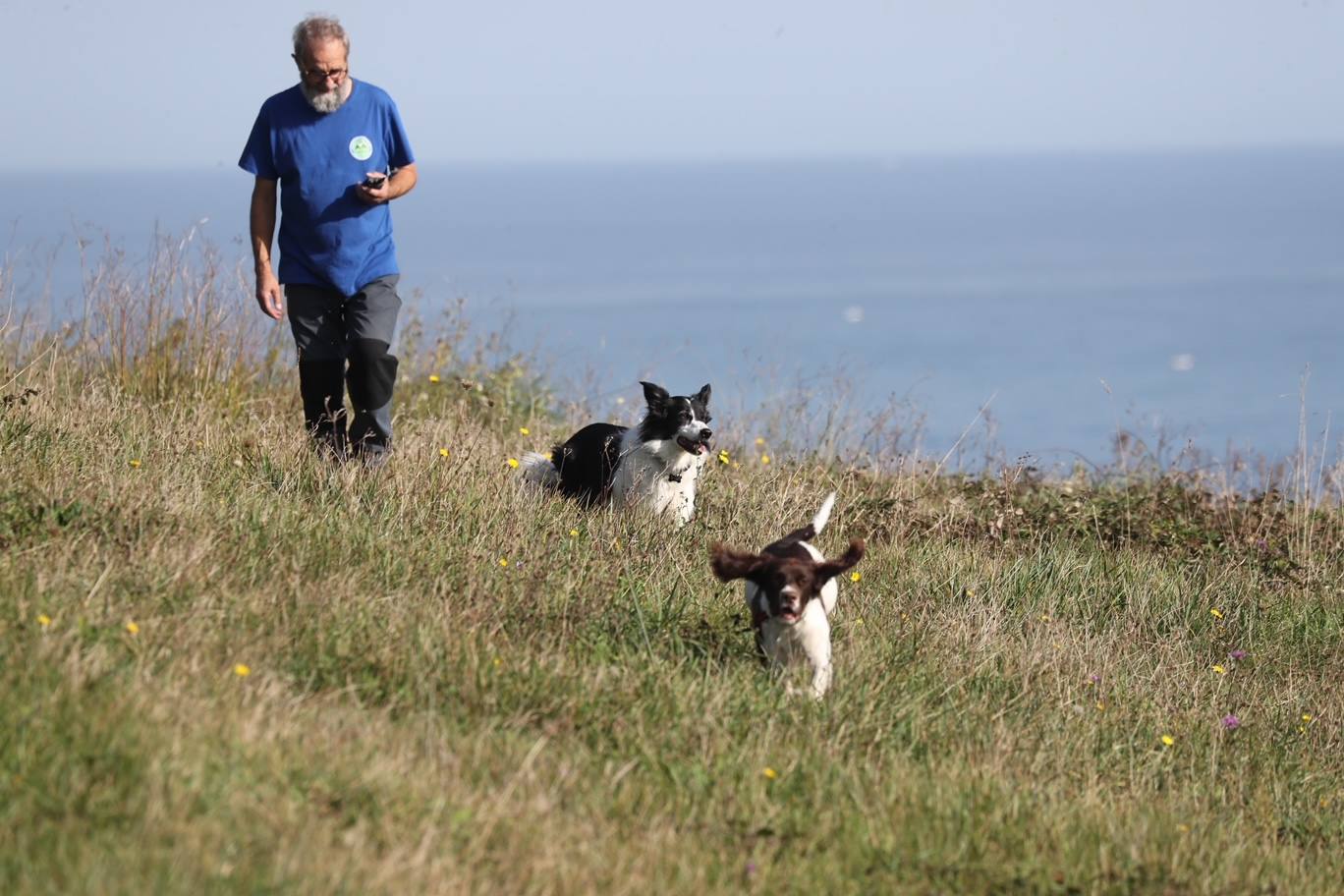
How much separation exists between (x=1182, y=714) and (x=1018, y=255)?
134067 millimetres

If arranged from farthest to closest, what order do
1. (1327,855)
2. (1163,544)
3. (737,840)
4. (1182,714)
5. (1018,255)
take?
(1018,255) < (1163,544) < (1182,714) < (1327,855) < (737,840)

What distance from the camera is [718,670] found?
480cm

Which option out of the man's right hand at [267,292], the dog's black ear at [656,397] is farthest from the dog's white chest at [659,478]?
the man's right hand at [267,292]

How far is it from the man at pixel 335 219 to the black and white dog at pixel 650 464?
1057 mm

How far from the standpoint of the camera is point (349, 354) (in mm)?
6984

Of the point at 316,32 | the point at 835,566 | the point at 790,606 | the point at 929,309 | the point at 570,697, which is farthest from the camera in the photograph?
the point at 929,309

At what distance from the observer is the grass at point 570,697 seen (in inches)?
130

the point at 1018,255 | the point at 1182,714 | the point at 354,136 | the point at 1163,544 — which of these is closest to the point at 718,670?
the point at 1182,714

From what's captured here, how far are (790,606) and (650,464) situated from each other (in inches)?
105

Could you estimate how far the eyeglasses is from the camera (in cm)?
655

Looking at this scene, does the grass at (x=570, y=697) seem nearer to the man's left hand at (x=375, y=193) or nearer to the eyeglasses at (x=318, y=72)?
the man's left hand at (x=375, y=193)

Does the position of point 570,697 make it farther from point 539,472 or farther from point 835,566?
point 539,472

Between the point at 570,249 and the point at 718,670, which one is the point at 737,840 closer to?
the point at 718,670

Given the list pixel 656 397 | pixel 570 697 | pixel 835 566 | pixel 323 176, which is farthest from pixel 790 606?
pixel 323 176
